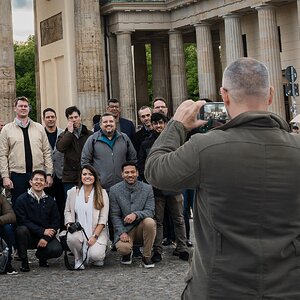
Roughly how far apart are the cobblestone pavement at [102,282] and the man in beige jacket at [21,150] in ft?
4.93

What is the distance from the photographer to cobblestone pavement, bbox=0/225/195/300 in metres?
8.05

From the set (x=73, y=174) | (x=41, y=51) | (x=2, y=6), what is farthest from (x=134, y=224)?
(x=41, y=51)

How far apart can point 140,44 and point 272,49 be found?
48.3 ft

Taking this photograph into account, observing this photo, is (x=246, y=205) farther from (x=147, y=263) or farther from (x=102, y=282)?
(x=147, y=263)

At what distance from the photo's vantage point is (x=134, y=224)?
33.8 feet

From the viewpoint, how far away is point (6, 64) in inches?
1158

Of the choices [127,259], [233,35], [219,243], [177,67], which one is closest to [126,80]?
[177,67]

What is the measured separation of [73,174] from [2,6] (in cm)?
1978

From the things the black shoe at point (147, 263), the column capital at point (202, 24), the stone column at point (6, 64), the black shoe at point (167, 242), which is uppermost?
the column capital at point (202, 24)

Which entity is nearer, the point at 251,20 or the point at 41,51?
the point at 41,51

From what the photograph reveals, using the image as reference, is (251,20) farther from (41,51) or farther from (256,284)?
(256,284)

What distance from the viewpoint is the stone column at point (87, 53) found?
28938mm

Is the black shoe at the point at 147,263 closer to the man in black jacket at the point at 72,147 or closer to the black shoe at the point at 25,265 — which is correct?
the black shoe at the point at 25,265

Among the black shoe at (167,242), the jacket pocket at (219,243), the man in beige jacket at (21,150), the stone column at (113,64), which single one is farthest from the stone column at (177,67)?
the jacket pocket at (219,243)
